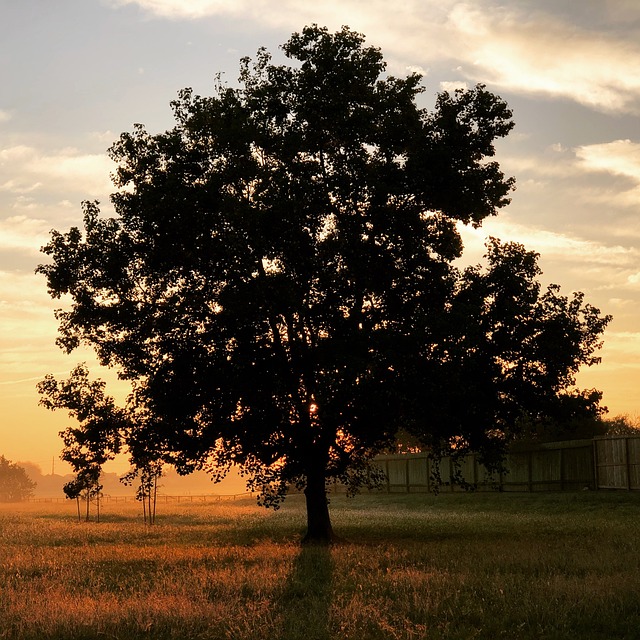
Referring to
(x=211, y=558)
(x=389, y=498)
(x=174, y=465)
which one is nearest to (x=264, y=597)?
(x=211, y=558)

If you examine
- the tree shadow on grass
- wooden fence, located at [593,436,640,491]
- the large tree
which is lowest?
the tree shadow on grass

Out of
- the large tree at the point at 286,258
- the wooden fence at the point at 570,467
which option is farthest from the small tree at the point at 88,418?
the wooden fence at the point at 570,467

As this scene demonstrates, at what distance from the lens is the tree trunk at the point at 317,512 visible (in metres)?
27.5

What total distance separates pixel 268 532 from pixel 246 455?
27.2 ft

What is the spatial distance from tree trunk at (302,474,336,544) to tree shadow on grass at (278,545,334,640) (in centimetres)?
552

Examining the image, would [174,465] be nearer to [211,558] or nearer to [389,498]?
[211,558]

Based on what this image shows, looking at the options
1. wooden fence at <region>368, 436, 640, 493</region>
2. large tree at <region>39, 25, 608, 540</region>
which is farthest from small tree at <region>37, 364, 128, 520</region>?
wooden fence at <region>368, 436, 640, 493</region>

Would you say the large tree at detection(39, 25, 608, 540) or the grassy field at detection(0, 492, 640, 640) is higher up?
the large tree at detection(39, 25, 608, 540)

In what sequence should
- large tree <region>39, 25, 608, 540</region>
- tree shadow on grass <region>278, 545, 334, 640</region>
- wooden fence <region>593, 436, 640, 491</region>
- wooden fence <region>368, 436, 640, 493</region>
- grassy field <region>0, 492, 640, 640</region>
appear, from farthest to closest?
wooden fence <region>368, 436, 640, 493</region>
wooden fence <region>593, 436, 640, 491</region>
large tree <region>39, 25, 608, 540</region>
grassy field <region>0, 492, 640, 640</region>
tree shadow on grass <region>278, 545, 334, 640</region>

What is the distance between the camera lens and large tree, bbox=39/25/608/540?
24.2 metres

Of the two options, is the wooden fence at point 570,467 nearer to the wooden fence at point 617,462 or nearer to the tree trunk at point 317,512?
the wooden fence at point 617,462

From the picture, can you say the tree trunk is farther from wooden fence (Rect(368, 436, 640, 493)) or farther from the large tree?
wooden fence (Rect(368, 436, 640, 493))

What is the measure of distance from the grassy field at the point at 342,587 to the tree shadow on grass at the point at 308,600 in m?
0.04

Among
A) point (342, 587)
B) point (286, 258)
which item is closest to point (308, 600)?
point (342, 587)
